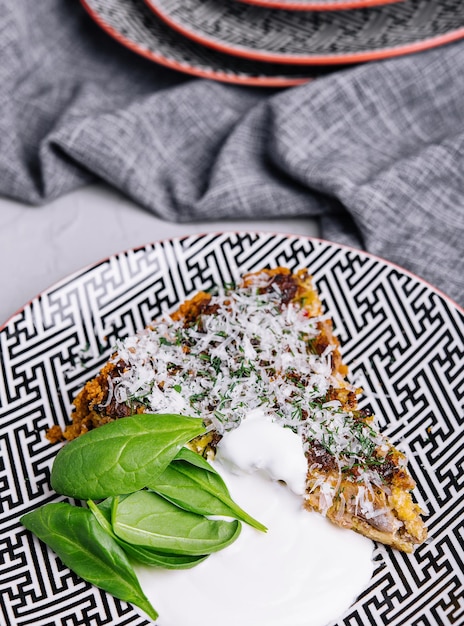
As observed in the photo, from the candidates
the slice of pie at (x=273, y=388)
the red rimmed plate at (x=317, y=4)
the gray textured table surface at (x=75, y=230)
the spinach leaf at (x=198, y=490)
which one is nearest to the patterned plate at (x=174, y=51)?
the red rimmed plate at (x=317, y=4)

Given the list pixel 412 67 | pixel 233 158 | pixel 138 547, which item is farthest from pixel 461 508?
pixel 412 67

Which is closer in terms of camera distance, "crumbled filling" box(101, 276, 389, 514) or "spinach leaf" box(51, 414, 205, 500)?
"spinach leaf" box(51, 414, 205, 500)

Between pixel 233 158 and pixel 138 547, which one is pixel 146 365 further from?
pixel 233 158

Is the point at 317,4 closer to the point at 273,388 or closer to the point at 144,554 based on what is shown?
the point at 273,388

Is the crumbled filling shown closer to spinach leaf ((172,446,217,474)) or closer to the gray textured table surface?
spinach leaf ((172,446,217,474))

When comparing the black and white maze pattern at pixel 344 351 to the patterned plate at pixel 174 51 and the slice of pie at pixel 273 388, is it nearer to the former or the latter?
the slice of pie at pixel 273 388

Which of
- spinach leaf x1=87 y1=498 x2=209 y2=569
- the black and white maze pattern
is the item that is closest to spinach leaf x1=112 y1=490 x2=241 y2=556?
spinach leaf x1=87 y1=498 x2=209 y2=569
